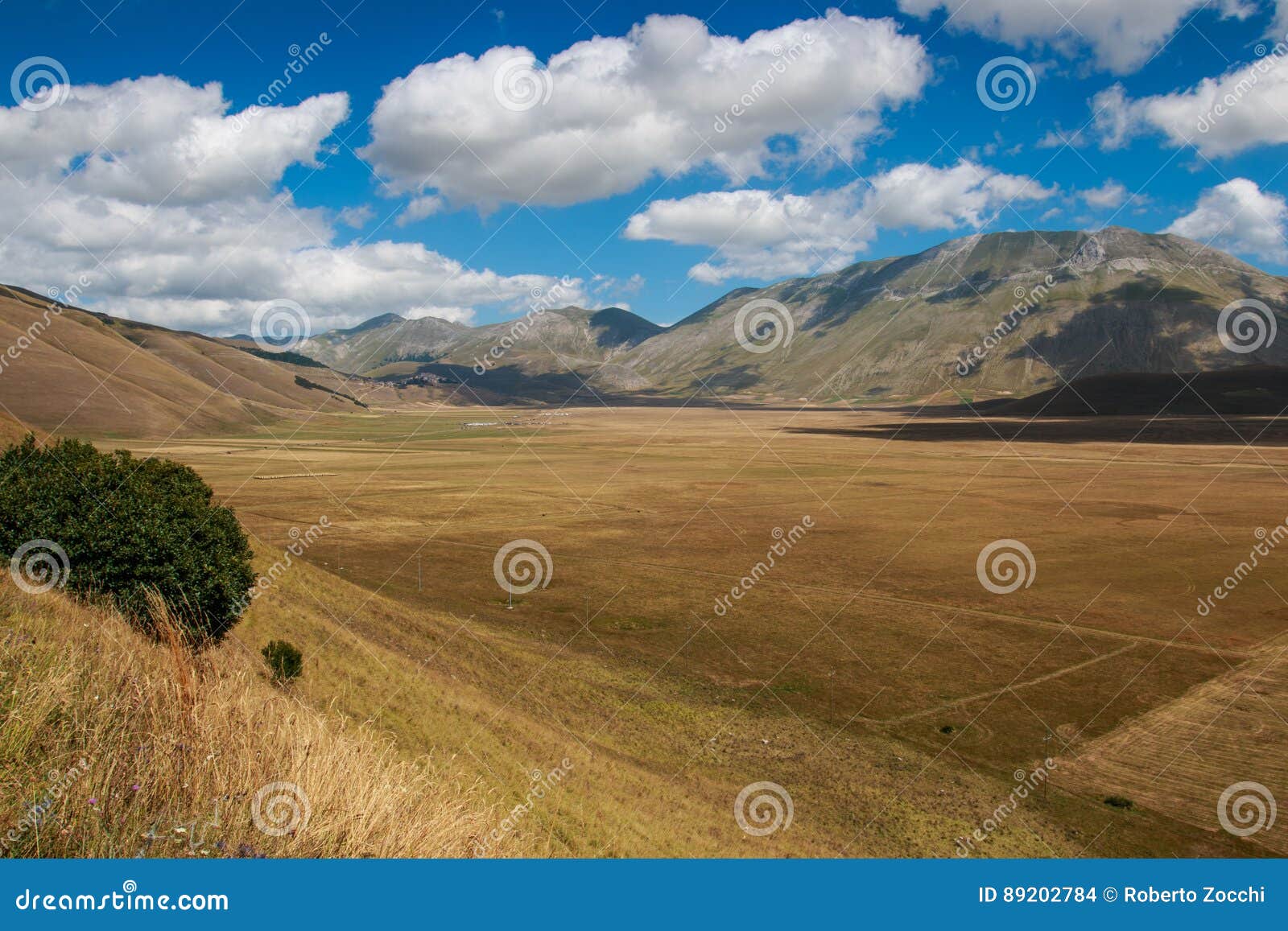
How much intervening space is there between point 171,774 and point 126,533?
21.2 meters

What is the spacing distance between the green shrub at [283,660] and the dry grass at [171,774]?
1609 cm

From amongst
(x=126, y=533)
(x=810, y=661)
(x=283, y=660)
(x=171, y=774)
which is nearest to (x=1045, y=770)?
(x=810, y=661)

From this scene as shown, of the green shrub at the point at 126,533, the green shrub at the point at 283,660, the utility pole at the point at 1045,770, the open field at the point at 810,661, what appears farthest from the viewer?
the utility pole at the point at 1045,770

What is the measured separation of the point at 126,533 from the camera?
23875mm

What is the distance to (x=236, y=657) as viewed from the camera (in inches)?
925

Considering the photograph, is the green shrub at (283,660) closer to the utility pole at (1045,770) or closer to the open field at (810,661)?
the open field at (810,661)

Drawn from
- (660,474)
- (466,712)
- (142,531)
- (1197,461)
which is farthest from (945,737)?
(1197,461)

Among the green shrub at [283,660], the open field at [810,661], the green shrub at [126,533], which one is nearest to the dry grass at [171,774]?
the open field at [810,661]

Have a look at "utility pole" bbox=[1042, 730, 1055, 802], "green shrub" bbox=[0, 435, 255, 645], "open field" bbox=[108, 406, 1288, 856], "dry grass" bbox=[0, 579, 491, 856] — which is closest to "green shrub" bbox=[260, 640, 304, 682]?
"open field" bbox=[108, 406, 1288, 856]

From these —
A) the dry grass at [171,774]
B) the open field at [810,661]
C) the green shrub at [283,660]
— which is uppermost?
the open field at [810,661]

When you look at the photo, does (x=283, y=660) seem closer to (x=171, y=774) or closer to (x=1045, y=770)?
(x=171, y=774)

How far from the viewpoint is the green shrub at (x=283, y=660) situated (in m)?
24.2

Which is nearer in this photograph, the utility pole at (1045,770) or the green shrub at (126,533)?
the green shrub at (126,533)

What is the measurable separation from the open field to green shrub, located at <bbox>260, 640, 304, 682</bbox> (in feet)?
3.06
